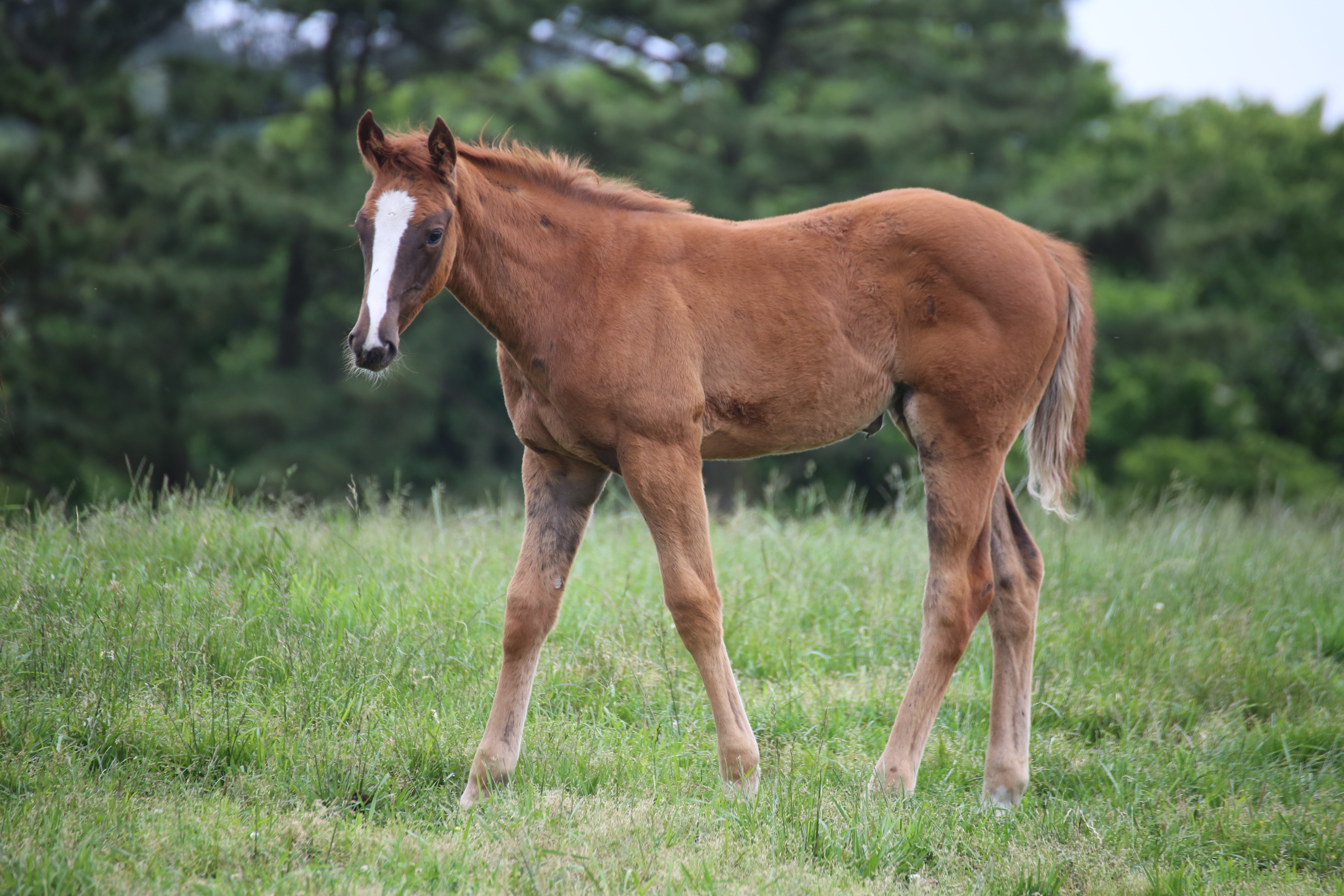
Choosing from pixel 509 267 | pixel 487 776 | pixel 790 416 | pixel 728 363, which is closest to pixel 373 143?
pixel 509 267

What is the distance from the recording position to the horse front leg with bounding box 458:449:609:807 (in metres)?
4.02

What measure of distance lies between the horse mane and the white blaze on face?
466mm

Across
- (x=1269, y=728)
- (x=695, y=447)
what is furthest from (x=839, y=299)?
(x=1269, y=728)

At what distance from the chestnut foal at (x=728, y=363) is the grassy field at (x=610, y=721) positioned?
0.35 meters

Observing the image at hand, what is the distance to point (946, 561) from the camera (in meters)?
4.14

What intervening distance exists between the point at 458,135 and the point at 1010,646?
18340mm

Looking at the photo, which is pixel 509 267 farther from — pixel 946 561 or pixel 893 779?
pixel 893 779

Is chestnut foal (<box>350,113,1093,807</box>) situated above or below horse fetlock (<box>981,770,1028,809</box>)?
above

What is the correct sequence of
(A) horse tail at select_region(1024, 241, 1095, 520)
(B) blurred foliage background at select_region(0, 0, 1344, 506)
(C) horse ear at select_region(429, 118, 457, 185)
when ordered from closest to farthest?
(C) horse ear at select_region(429, 118, 457, 185) → (A) horse tail at select_region(1024, 241, 1095, 520) → (B) blurred foliage background at select_region(0, 0, 1344, 506)

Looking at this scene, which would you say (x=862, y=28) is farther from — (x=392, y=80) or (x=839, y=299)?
(x=839, y=299)

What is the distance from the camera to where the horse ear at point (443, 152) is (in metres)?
3.62

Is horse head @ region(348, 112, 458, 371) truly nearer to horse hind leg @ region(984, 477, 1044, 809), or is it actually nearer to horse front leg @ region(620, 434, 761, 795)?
horse front leg @ region(620, 434, 761, 795)

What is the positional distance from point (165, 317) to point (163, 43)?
628 centimetres

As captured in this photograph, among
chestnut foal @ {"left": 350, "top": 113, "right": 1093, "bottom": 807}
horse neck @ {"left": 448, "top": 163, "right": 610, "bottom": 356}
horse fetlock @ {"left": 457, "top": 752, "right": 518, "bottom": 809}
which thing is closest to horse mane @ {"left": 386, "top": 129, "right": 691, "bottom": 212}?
chestnut foal @ {"left": 350, "top": 113, "right": 1093, "bottom": 807}
